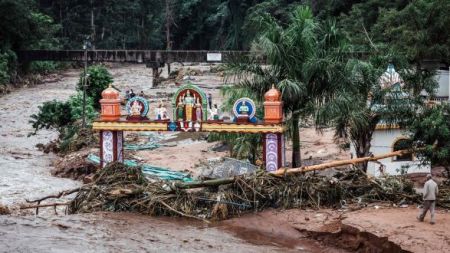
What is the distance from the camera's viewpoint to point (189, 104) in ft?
75.3

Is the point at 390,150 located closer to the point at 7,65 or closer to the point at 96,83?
the point at 96,83

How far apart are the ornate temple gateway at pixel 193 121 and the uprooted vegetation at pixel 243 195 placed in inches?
83.5

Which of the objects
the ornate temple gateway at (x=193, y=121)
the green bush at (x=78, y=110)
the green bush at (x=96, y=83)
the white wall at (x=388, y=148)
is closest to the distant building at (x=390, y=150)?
the white wall at (x=388, y=148)

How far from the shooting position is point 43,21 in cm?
6606

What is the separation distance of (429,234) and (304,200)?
456 cm

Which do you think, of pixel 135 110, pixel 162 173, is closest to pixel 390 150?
pixel 162 173

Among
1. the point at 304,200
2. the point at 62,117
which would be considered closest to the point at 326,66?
the point at 304,200

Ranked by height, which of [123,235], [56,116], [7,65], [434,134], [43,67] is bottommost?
[123,235]

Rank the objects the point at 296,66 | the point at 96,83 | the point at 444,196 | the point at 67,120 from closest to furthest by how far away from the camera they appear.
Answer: the point at 444,196 → the point at 296,66 → the point at 67,120 → the point at 96,83

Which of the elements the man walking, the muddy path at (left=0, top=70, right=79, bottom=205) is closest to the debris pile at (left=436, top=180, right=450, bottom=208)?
the man walking

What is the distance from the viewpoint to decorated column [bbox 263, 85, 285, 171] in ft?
71.5

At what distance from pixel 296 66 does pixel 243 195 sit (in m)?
5.43

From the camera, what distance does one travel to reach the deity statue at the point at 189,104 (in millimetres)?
22875

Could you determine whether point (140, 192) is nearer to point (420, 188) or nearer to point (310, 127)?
point (420, 188)
